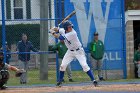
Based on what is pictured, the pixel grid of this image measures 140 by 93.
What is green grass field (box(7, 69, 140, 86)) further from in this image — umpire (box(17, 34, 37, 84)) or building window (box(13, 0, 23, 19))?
building window (box(13, 0, 23, 19))

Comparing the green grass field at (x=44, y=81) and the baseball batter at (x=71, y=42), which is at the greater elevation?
the baseball batter at (x=71, y=42)

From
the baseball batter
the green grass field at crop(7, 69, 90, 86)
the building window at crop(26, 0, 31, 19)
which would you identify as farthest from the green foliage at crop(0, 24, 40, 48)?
the baseball batter

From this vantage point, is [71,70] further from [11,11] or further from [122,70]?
[11,11]

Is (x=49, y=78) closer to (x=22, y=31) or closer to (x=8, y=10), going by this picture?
(x=22, y=31)

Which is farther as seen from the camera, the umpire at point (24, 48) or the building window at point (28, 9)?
the building window at point (28, 9)

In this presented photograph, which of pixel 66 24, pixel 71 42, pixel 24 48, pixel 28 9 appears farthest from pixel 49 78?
pixel 66 24

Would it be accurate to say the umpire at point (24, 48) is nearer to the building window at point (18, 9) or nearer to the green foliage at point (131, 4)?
the building window at point (18, 9)

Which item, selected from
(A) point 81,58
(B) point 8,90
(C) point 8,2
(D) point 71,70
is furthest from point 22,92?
(C) point 8,2

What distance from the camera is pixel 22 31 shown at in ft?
65.4

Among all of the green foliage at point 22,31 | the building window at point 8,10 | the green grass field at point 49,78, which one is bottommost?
the green grass field at point 49,78

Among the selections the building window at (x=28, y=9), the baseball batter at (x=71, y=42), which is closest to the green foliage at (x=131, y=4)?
the building window at (x=28, y=9)

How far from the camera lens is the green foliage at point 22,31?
64.5ft

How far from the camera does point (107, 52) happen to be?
1952 cm

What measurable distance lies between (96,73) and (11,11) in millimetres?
4110
